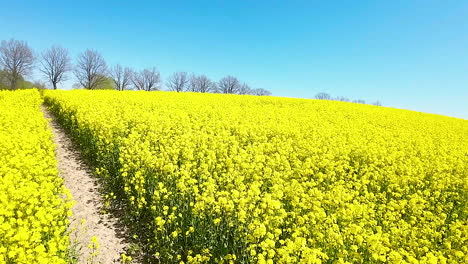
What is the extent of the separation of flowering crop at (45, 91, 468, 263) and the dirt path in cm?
Result: 53

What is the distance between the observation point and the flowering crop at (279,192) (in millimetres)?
5844

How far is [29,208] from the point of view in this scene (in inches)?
226

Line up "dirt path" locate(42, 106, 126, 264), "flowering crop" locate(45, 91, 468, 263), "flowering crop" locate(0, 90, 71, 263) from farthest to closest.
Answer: "dirt path" locate(42, 106, 126, 264), "flowering crop" locate(45, 91, 468, 263), "flowering crop" locate(0, 90, 71, 263)

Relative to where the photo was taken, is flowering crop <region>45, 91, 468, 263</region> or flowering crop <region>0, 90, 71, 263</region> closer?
flowering crop <region>0, 90, 71, 263</region>

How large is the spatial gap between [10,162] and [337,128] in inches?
726

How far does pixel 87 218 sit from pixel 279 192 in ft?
17.7

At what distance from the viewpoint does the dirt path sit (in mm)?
6582

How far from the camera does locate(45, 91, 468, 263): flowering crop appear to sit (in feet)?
19.2

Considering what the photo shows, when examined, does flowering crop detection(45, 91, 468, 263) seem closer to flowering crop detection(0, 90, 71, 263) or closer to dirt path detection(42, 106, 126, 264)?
dirt path detection(42, 106, 126, 264)

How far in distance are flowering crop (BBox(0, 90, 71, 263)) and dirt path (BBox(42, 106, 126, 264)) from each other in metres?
0.52

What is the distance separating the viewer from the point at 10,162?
7.51 metres

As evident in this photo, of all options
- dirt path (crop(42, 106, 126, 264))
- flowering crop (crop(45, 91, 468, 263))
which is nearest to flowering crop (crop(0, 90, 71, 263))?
dirt path (crop(42, 106, 126, 264))

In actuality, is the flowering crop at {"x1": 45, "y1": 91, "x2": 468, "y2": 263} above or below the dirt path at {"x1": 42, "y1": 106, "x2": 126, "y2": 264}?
above

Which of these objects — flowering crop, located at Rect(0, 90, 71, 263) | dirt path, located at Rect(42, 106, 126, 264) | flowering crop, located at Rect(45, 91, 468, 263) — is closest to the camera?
flowering crop, located at Rect(0, 90, 71, 263)
